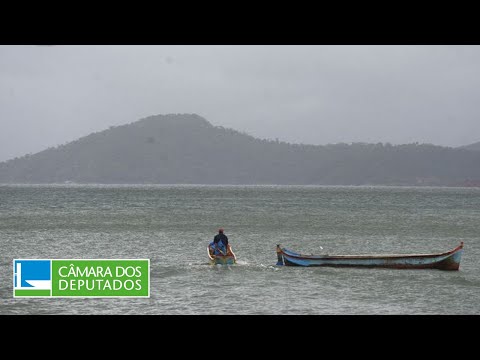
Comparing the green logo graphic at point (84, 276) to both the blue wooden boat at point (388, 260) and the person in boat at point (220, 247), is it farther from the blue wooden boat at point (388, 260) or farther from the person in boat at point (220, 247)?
the blue wooden boat at point (388, 260)

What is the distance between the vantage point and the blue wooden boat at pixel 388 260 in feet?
109

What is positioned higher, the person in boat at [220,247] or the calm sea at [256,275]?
the person in boat at [220,247]

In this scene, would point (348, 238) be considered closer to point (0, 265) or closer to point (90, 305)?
point (0, 265)

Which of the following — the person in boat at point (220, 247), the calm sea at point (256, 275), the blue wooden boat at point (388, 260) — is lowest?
the calm sea at point (256, 275)

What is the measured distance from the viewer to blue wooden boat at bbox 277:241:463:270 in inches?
1312

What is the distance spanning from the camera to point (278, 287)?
27.9m

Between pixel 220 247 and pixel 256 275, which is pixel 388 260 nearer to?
pixel 256 275

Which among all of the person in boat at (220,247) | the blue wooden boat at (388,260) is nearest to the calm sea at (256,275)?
the blue wooden boat at (388,260)

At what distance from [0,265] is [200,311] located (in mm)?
18145

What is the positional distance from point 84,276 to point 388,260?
19.6m

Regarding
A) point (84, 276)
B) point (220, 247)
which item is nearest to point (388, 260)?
point (220, 247)

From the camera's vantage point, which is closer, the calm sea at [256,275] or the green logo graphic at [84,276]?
the green logo graphic at [84,276]

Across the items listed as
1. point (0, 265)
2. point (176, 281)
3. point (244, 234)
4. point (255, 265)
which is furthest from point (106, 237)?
point (176, 281)

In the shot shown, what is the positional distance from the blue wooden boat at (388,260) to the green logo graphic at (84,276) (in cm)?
1122
